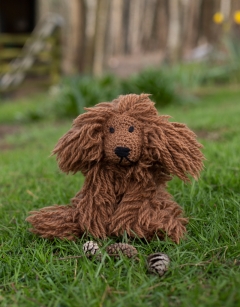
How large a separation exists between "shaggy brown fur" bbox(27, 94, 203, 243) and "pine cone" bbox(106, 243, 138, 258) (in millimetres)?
98

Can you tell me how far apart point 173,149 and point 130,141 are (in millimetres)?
175

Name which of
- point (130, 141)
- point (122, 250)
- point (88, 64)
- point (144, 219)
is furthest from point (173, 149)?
point (88, 64)

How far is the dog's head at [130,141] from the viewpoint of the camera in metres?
1.68

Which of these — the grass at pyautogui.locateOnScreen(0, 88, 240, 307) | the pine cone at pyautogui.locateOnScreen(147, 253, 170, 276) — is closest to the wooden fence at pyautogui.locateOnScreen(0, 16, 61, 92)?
the grass at pyautogui.locateOnScreen(0, 88, 240, 307)

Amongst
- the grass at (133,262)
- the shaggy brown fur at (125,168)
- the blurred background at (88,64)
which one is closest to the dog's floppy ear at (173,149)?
the shaggy brown fur at (125,168)

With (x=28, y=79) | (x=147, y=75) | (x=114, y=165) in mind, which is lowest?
(x=28, y=79)

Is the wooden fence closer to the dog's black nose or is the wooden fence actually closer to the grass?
the grass

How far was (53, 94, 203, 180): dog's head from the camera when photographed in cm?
168

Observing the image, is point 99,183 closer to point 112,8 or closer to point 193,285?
point 193,285

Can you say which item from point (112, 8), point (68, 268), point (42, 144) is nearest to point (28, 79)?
point (112, 8)

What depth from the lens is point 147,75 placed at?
22.3 feet

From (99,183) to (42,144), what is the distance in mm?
2861

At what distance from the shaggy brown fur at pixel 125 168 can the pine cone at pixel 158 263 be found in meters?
0.18

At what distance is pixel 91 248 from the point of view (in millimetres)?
1620
